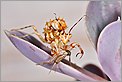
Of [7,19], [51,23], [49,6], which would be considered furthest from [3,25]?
[51,23]

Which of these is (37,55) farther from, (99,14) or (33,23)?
(33,23)

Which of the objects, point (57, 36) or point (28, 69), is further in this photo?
point (28, 69)

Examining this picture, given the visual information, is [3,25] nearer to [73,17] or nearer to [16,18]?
[16,18]

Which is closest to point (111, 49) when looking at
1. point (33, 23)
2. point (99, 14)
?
point (99, 14)

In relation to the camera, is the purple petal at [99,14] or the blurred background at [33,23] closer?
the purple petal at [99,14]

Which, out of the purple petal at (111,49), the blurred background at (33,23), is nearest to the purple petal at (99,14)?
the purple petal at (111,49)

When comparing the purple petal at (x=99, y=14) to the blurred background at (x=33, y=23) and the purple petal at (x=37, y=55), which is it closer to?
the purple petal at (x=37, y=55)

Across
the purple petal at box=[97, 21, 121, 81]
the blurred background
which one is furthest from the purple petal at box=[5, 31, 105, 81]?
the blurred background
